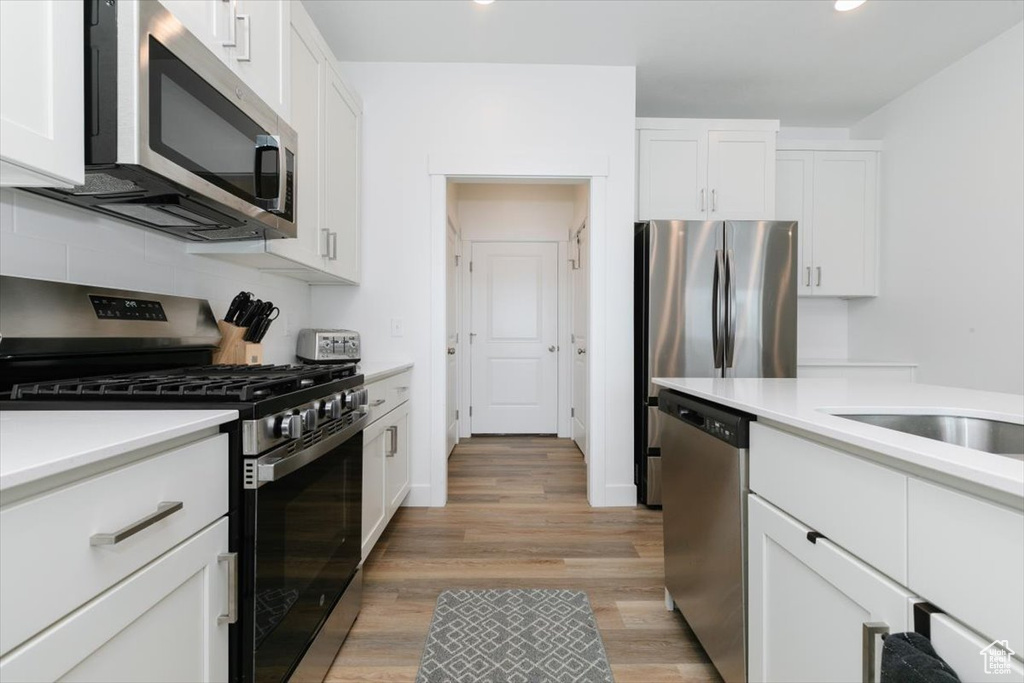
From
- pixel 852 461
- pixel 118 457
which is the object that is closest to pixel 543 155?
pixel 852 461

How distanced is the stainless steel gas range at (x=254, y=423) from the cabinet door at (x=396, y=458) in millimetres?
684

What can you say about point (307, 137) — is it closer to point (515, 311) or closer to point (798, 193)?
point (515, 311)

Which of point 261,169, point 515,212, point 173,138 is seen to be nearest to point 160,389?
point 173,138

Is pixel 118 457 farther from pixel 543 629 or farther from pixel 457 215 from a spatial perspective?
pixel 457 215

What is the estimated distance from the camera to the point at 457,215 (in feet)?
15.5

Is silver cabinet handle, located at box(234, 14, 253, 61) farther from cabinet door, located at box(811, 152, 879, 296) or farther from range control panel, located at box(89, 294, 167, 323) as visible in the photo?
cabinet door, located at box(811, 152, 879, 296)

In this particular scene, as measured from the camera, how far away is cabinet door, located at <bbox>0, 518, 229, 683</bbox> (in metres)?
0.61

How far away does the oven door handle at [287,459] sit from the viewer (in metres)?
1.03

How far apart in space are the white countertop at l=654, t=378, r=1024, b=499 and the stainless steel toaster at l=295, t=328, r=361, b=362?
1606 millimetres

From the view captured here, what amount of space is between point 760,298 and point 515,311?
8.17ft

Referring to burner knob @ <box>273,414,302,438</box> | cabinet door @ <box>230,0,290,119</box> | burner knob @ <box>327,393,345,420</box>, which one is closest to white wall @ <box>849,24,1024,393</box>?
burner knob @ <box>327,393,345,420</box>

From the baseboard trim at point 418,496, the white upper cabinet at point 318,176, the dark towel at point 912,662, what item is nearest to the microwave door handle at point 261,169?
the white upper cabinet at point 318,176

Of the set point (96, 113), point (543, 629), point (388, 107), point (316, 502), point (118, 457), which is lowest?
point (543, 629)

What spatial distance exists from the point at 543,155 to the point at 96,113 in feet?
7.73
